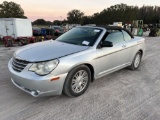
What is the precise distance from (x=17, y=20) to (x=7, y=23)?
968mm

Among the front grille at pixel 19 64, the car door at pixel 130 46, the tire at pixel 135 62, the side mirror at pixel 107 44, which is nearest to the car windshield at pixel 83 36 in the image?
the side mirror at pixel 107 44

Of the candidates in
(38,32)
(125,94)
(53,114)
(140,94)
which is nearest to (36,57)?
(53,114)

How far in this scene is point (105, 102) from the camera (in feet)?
10.7

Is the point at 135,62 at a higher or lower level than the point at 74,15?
lower

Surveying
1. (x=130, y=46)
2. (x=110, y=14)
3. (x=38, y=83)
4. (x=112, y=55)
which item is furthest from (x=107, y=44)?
(x=110, y=14)

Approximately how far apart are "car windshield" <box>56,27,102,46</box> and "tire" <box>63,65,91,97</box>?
706 millimetres

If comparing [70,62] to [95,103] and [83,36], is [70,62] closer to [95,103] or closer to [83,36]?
[95,103]

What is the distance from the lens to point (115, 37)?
437 centimetres

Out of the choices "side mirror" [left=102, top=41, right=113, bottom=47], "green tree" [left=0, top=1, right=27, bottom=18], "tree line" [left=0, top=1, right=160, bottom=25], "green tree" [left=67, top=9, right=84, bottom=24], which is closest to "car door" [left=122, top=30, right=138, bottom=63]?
"side mirror" [left=102, top=41, right=113, bottom=47]

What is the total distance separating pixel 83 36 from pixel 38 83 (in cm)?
186

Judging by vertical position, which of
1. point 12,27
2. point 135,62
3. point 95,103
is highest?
point 12,27

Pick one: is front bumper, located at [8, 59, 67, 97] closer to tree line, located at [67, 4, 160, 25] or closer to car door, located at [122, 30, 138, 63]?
car door, located at [122, 30, 138, 63]

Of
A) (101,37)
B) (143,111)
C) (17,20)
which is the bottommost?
(143,111)

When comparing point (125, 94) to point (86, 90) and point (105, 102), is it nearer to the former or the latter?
point (105, 102)
